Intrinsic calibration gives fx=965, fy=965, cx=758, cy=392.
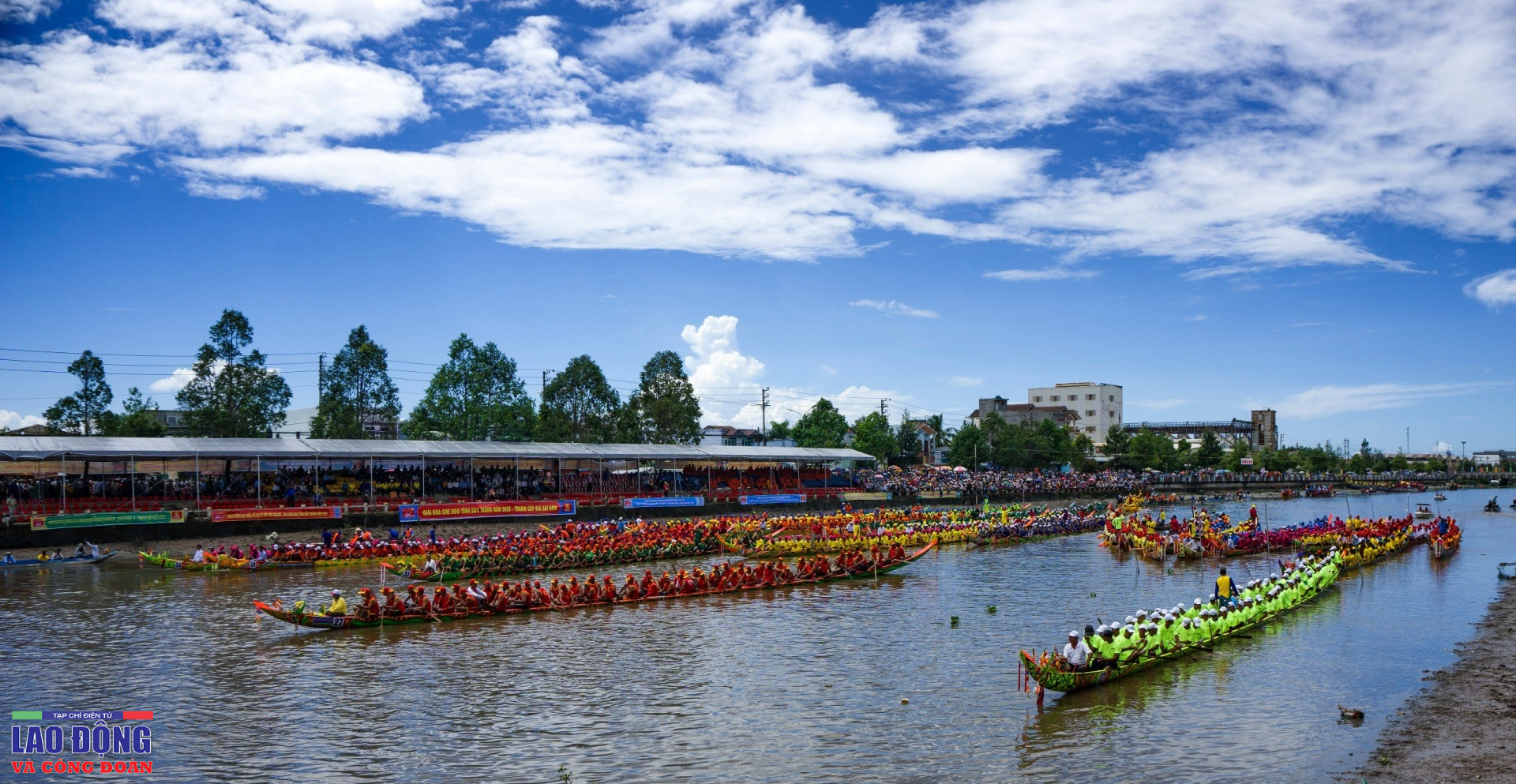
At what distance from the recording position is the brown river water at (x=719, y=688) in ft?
49.9

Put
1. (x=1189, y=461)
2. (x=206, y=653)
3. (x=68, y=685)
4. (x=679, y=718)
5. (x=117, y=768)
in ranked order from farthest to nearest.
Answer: (x=1189, y=461), (x=206, y=653), (x=68, y=685), (x=679, y=718), (x=117, y=768)

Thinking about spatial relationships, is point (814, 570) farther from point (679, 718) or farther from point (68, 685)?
point (68, 685)

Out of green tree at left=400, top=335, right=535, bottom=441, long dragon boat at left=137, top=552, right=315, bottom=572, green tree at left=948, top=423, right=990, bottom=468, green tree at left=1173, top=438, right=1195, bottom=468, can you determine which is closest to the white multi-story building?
green tree at left=1173, top=438, right=1195, bottom=468

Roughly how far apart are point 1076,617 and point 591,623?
1354 cm

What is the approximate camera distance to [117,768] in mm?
15273

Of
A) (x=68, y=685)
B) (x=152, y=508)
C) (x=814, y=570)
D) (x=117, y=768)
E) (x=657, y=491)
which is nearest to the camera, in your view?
(x=117, y=768)

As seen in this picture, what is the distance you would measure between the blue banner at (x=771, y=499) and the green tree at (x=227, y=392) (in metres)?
29.1

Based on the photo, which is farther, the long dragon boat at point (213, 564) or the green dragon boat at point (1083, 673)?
the long dragon boat at point (213, 564)

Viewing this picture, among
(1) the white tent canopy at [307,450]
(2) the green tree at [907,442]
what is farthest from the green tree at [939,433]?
(1) the white tent canopy at [307,450]

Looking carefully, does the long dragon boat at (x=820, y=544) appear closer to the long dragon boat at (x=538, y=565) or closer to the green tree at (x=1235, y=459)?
the long dragon boat at (x=538, y=565)

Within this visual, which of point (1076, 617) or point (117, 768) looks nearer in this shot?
point (117, 768)

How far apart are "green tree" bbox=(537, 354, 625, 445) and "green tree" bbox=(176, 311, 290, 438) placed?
20.4m

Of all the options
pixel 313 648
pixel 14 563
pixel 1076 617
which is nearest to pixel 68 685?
pixel 313 648

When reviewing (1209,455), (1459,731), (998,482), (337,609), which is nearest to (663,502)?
(337,609)
